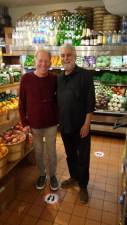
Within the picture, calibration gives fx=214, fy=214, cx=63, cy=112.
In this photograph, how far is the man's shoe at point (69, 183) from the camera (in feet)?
8.65

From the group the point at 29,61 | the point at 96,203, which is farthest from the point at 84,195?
the point at 29,61

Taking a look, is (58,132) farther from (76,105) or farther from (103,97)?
(76,105)

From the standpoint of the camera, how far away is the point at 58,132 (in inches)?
174

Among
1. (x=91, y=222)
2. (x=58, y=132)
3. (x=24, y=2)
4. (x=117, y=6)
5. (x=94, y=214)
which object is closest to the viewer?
(x=91, y=222)

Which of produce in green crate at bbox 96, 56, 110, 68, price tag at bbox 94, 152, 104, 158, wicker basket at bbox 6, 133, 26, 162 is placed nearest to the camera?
wicker basket at bbox 6, 133, 26, 162

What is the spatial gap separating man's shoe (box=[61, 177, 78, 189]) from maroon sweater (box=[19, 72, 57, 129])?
799mm

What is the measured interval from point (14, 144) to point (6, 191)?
52cm

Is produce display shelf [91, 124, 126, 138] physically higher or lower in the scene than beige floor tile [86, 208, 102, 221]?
higher

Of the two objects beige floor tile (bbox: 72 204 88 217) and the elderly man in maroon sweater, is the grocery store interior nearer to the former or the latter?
beige floor tile (bbox: 72 204 88 217)

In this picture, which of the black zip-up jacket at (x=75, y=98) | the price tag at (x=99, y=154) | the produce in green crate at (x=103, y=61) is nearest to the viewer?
the black zip-up jacket at (x=75, y=98)

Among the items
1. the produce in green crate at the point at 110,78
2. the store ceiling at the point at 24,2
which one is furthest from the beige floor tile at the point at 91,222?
the store ceiling at the point at 24,2

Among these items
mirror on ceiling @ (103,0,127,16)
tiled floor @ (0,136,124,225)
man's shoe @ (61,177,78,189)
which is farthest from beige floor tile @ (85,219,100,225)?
mirror on ceiling @ (103,0,127,16)

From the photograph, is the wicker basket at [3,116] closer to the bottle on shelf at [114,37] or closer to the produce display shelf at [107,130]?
the produce display shelf at [107,130]

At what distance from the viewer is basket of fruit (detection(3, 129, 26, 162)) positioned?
2.51 metres
